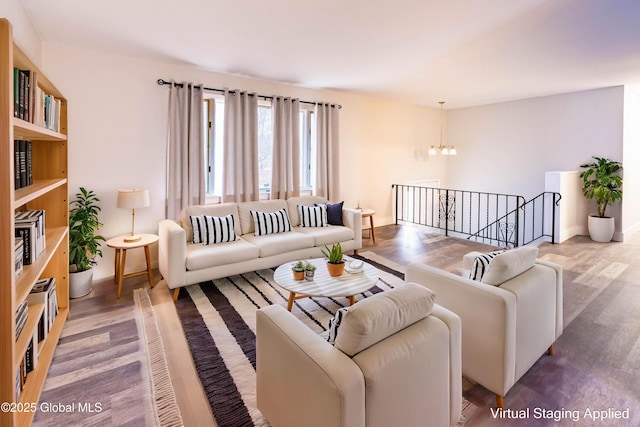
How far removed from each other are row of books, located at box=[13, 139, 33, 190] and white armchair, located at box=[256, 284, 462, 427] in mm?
1722

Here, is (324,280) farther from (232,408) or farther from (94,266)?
(94,266)

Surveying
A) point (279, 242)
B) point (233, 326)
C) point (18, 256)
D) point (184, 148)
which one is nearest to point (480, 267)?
point (233, 326)

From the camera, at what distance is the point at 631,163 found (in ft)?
18.2

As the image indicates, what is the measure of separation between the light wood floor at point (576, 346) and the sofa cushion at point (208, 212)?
0.68 m

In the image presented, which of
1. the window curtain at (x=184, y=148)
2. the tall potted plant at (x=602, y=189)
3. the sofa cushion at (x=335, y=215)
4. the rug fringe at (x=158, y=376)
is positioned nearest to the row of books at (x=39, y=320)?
the rug fringe at (x=158, y=376)

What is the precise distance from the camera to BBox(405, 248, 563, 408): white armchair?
1732 mm

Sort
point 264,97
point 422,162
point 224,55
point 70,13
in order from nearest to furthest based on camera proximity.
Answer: point 70,13
point 224,55
point 264,97
point 422,162

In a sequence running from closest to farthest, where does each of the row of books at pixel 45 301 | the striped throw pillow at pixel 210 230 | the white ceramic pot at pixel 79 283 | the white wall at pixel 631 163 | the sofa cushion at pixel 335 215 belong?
the row of books at pixel 45 301 → the white ceramic pot at pixel 79 283 → the striped throw pillow at pixel 210 230 → the sofa cushion at pixel 335 215 → the white wall at pixel 631 163

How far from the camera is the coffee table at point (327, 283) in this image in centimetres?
260

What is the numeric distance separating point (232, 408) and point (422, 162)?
256 inches

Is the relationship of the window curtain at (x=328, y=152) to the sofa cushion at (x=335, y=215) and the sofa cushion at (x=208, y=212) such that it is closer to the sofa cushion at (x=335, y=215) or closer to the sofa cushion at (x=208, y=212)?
the sofa cushion at (x=335, y=215)

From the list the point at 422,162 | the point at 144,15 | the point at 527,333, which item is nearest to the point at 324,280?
the point at 527,333

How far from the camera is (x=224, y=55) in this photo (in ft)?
12.1

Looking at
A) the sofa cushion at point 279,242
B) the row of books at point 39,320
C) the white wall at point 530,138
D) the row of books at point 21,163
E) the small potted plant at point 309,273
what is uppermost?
the white wall at point 530,138
